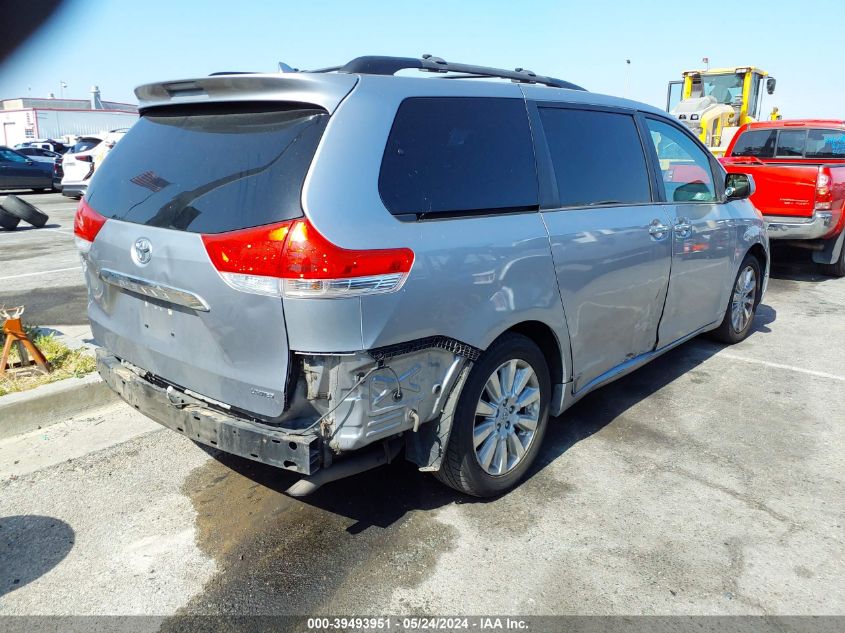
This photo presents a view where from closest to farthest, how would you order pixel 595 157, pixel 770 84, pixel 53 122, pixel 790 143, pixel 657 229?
pixel 595 157
pixel 657 229
pixel 790 143
pixel 770 84
pixel 53 122

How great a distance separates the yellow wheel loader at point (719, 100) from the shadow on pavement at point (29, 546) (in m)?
15.0

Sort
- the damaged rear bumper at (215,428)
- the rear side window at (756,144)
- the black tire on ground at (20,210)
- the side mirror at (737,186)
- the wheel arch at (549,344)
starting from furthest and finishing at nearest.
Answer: the black tire on ground at (20,210), the rear side window at (756,144), the side mirror at (737,186), the wheel arch at (549,344), the damaged rear bumper at (215,428)

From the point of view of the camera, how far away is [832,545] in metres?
3.13

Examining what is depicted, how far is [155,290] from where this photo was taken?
2873 millimetres

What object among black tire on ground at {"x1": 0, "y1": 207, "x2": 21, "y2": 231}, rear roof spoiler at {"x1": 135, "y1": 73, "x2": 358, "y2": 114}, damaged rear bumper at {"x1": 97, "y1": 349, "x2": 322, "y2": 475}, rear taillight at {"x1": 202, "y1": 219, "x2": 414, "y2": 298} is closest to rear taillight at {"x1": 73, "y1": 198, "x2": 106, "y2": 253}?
damaged rear bumper at {"x1": 97, "y1": 349, "x2": 322, "y2": 475}

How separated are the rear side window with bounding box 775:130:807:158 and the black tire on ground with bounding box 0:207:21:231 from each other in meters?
13.2

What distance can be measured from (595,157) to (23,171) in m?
21.3

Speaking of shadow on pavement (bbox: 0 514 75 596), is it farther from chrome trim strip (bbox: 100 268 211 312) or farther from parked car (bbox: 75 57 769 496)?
chrome trim strip (bbox: 100 268 211 312)

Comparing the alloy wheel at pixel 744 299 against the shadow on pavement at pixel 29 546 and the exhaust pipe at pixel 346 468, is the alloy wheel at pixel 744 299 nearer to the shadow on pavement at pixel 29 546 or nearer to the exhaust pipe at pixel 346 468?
the exhaust pipe at pixel 346 468

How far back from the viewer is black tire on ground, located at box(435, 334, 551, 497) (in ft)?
10.1

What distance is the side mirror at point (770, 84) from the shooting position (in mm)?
16603

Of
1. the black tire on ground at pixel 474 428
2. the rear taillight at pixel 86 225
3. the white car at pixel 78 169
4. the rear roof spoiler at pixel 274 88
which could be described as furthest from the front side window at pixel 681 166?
the white car at pixel 78 169

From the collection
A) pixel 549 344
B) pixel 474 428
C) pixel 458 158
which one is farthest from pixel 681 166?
pixel 474 428

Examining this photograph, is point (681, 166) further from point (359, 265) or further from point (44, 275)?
point (44, 275)
